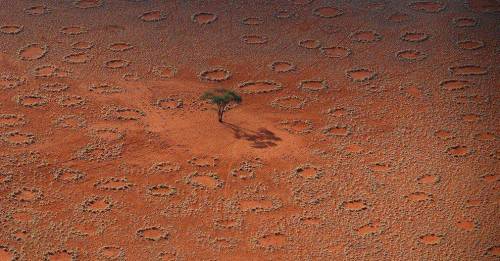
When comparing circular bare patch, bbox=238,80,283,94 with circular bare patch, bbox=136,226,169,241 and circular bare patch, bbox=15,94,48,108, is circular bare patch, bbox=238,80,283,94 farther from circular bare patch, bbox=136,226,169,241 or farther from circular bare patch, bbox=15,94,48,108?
circular bare patch, bbox=136,226,169,241

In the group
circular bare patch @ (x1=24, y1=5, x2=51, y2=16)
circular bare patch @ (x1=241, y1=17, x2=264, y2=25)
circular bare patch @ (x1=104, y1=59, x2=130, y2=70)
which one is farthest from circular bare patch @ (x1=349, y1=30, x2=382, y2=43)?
circular bare patch @ (x1=24, y1=5, x2=51, y2=16)

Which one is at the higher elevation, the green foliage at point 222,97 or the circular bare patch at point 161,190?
the green foliage at point 222,97

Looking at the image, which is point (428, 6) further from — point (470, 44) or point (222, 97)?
point (222, 97)

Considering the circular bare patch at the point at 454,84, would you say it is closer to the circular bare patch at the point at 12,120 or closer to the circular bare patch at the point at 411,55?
the circular bare patch at the point at 411,55

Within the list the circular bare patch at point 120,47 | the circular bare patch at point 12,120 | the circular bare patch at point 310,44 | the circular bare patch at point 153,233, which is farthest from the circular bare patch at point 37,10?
the circular bare patch at point 153,233

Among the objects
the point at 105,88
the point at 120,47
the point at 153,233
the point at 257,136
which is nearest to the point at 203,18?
the point at 120,47

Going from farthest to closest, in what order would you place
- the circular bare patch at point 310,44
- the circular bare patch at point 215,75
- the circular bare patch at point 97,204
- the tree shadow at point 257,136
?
the circular bare patch at point 310,44 < the circular bare patch at point 215,75 < the tree shadow at point 257,136 < the circular bare patch at point 97,204

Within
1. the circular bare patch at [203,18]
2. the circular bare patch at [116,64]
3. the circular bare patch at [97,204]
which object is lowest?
the circular bare patch at [97,204]

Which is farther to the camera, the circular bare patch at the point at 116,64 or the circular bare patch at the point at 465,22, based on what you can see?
the circular bare patch at the point at 465,22

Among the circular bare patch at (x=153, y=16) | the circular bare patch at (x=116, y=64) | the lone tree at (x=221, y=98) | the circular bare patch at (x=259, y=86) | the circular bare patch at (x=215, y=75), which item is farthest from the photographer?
the circular bare patch at (x=153, y=16)
